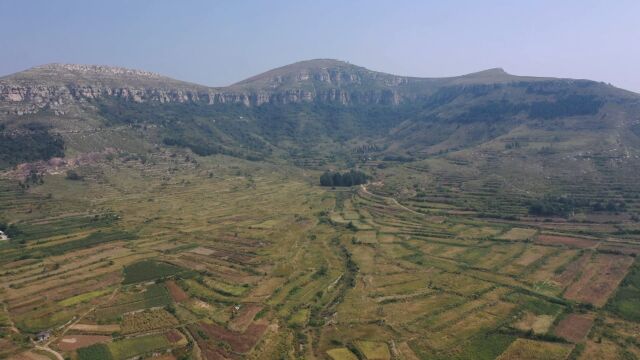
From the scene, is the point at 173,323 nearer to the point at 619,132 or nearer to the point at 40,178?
the point at 40,178

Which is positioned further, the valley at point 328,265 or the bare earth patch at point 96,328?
the bare earth patch at point 96,328

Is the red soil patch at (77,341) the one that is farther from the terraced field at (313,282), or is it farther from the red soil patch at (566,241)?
the red soil patch at (566,241)

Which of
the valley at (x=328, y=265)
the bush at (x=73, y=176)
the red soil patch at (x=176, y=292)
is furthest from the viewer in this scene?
the bush at (x=73, y=176)

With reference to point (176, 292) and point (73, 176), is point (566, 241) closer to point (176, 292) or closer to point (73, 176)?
point (176, 292)

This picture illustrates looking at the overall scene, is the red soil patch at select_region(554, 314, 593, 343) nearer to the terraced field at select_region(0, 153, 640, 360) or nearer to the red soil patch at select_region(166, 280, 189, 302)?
the terraced field at select_region(0, 153, 640, 360)

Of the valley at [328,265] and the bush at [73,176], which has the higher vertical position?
the bush at [73,176]

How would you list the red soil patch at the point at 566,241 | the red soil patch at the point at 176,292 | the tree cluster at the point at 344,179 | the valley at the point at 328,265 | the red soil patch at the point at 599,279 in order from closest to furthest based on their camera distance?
the valley at the point at 328,265 → the red soil patch at the point at 599,279 → the red soil patch at the point at 176,292 → the red soil patch at the point at 566,241 → the tree cluster at the point at 344,179

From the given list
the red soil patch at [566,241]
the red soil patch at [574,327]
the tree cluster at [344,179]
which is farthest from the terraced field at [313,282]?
the tree cluster at [344,179]

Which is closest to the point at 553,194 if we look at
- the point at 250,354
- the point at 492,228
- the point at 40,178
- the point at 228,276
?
the point at 492,228
